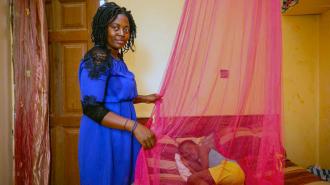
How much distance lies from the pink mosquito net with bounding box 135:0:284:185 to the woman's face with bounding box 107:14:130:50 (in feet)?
0.68

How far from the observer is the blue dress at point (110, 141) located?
1.04 m

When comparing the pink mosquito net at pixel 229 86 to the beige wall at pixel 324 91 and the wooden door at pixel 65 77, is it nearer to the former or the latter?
the wooden door at pixel 65 77

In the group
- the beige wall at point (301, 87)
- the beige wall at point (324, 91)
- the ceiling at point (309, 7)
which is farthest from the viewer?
the beige wall at point (301, 87)

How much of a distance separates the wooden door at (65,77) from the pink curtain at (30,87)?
9 centimetres

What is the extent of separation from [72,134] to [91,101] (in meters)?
1.50

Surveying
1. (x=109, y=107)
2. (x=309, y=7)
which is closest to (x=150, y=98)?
(x=109, y=107)

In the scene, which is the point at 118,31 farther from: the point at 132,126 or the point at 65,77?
the point at 65,77

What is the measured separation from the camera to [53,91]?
2.33 metres

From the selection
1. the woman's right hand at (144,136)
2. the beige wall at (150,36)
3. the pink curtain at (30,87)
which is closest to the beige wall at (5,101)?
the pink curtain at (30,87)

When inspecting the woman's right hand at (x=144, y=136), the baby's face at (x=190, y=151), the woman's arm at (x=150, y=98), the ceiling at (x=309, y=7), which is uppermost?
the ceiling at (x=309, y=7)

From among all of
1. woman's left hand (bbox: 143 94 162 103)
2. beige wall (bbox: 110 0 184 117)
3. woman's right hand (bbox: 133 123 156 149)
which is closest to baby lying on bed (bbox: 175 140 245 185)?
woman's left hand (bbox: 143 94 162 103)

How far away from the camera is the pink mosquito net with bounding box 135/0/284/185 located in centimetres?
105

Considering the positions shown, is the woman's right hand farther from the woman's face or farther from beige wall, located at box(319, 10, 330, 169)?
beige wall, located at box(319, 10, 330, 169)

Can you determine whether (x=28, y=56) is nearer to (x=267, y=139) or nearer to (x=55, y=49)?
(x=55, y=49)
